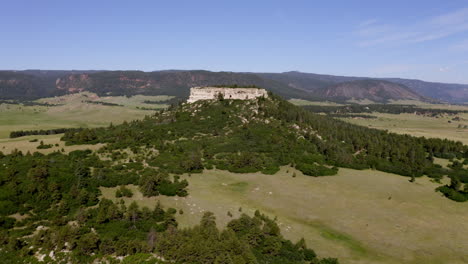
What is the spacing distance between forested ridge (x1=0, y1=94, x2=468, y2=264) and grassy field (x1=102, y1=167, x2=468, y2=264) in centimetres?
315

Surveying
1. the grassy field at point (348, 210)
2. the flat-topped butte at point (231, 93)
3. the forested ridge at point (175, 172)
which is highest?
the flat-topped butte at point (231, 93)

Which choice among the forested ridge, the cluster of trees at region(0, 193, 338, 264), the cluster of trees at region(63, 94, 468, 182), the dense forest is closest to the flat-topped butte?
the cluster of trees at region(63, 94, 468, 182)

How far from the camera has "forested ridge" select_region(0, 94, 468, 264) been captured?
121 feet

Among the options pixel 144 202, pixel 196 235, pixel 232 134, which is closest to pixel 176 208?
pixel 144 202

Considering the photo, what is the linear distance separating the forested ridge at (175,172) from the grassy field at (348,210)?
10.3 feet

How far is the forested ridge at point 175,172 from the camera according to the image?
36.8 m

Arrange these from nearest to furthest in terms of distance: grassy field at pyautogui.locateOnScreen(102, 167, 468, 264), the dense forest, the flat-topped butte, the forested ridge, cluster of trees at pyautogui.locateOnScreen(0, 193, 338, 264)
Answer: cluster of trees at pyautogui.locateOnScreen(0, 193, 338, 264) < the dense forest < the forested ridge < grassy field at pyautogui.locateOnScreen(102, 167, 468, 264) < the flat-topped butte

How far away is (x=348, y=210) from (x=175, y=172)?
1353 inches

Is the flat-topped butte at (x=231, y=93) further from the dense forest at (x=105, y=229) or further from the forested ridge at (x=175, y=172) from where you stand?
the dense forest at (x=105, y=229)

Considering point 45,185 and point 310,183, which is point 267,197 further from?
point 45,185

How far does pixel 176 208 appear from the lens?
50219 mm

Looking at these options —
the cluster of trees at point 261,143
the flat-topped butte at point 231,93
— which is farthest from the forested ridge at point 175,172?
the flat-topped butte at point 231,93

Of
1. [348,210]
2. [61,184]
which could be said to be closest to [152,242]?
[61,184]

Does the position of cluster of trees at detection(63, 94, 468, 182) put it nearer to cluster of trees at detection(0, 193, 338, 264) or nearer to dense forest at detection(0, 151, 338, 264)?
dense forest at detection(0, 151, 338, 264)
